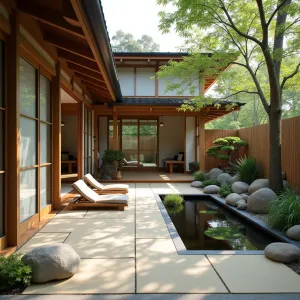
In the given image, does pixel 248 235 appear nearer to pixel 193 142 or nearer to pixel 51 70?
pixel 51 70

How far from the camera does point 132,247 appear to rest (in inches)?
148

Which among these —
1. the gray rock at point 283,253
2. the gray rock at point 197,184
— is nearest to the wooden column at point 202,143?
the gray rock at point 197,184

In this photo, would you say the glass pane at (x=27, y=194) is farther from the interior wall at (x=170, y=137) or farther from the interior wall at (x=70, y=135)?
the interior wall at (x=170, y=137)

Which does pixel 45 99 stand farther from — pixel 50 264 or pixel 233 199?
pixel 233 199

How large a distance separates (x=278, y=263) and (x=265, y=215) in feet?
8.39

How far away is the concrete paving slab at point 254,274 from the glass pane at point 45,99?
12.2ft

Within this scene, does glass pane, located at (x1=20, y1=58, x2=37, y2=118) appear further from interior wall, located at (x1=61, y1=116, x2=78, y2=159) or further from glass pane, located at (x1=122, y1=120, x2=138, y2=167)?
glass pane, located at (x1=122, y1=120, x2=138, y2=167)

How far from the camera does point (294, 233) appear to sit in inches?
160

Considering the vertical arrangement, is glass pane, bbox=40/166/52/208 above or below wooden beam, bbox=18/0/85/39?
below

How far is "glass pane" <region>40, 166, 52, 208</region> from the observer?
5219mm

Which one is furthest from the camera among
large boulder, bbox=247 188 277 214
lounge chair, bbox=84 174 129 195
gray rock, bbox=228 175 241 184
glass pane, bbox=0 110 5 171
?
gray rock, bbox=228 175 241 184

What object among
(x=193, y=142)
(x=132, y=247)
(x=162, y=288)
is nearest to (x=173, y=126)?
(x=193, y=142)

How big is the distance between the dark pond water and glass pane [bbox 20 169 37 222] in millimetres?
2368

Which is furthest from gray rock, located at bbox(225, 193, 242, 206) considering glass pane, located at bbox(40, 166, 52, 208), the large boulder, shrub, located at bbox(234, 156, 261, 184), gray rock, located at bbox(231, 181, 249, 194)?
glass pane, located at bbox(40, 166, 52, 208)
